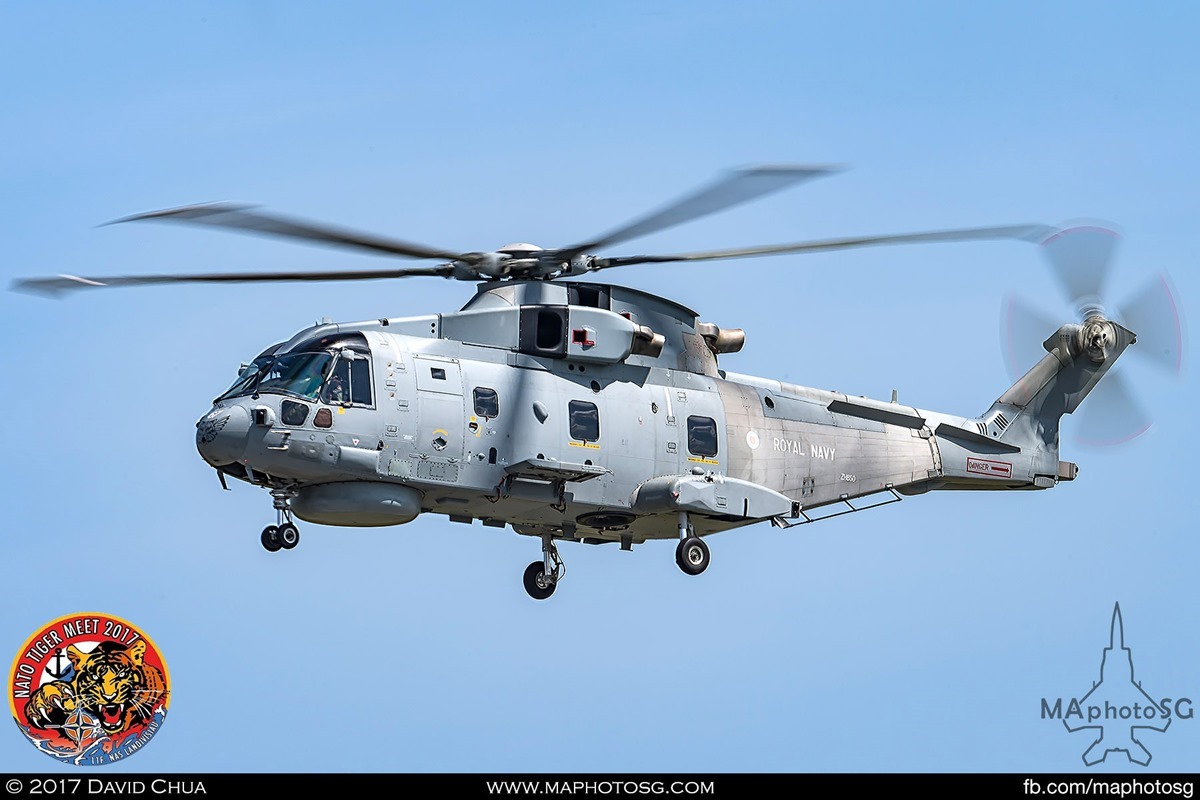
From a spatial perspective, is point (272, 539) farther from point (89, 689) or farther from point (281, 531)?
point (89, 689)

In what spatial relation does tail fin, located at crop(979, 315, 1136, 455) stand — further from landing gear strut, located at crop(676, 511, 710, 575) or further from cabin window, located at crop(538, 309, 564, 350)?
cabin window, located at crop(538, 309, 564, 350)

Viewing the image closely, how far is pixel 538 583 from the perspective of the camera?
3316 cm

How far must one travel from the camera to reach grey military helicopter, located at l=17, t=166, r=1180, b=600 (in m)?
28.8

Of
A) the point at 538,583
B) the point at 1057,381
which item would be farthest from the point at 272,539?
the point at 1057,381

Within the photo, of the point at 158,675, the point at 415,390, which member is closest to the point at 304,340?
the point at 415,390

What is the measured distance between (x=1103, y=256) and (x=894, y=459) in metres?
5.59

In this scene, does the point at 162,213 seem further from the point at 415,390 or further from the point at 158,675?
the point at 158,675

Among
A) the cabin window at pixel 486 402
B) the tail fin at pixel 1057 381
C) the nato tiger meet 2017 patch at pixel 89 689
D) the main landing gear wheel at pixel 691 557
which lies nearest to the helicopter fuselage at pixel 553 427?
the cabin window at pixel 486 402

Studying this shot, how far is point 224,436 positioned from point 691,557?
7792 millimetres

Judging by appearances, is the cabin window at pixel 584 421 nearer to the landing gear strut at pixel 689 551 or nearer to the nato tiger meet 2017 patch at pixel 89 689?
the landing gear strut at pixel 689 551

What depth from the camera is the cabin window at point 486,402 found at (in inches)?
1188

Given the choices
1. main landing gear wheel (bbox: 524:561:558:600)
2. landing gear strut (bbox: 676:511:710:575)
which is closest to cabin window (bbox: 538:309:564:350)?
landing gear strut (bbox: 676:511:710:575)

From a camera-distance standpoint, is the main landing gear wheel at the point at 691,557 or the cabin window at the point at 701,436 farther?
the cabin window at the point at 701,436

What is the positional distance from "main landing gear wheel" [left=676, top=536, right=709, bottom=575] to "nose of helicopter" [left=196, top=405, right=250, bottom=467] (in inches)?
289
